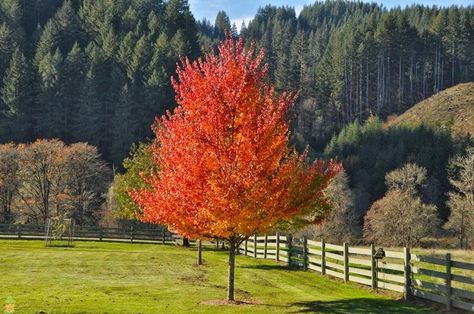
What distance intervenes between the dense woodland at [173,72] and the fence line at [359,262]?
31.9 meters

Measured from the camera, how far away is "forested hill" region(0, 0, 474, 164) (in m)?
134

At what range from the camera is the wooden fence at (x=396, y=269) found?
18641mm

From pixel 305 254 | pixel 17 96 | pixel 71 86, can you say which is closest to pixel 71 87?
pixel 71 86

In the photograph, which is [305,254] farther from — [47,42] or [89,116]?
[47,42]

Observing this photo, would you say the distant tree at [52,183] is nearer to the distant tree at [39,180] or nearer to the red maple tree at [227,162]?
the distant tree at [39,180]

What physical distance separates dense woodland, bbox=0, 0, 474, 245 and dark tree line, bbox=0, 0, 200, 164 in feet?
0.94

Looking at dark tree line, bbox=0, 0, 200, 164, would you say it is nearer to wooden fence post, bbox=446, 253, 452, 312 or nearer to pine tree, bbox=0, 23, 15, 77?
pine tree, bbox=0, 23, 15, 77

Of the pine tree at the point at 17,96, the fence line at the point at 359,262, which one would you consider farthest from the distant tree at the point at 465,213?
the pine tree at the point at 17,96

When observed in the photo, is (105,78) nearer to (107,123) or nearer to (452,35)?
(107,123)

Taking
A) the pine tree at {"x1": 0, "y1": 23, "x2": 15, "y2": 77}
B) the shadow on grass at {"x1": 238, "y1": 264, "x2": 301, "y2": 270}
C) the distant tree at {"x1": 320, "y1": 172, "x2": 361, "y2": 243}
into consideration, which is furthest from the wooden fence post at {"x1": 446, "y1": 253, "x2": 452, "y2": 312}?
the pine tree at {"x1": 0, "y1": 23, "x2": 15, "y2": 77}

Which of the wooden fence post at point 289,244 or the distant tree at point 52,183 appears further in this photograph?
the distant tree at point 52,183

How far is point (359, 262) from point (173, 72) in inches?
4839

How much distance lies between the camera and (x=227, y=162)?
18.4 m

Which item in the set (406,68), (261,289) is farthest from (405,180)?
(406,68)
